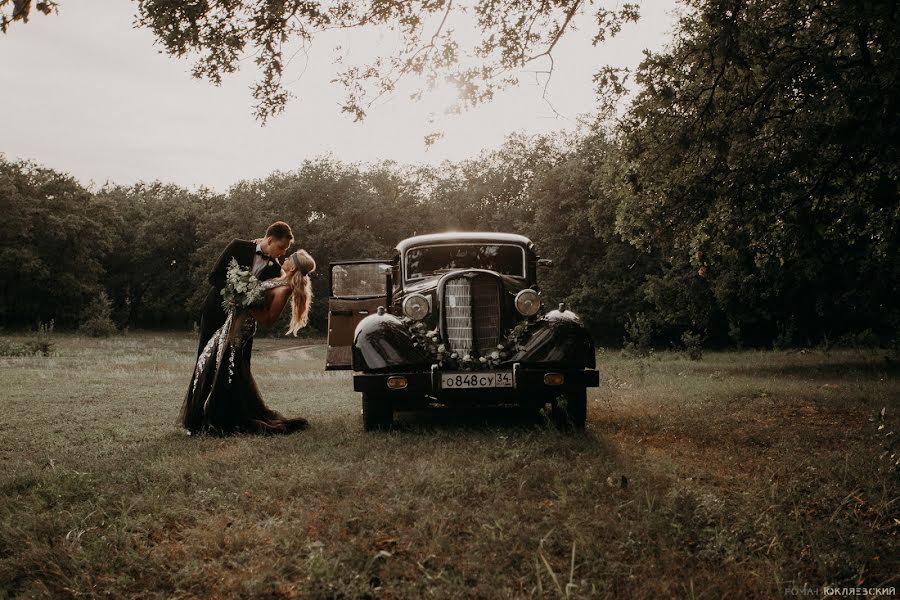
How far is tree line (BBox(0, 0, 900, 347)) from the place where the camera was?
742 cm

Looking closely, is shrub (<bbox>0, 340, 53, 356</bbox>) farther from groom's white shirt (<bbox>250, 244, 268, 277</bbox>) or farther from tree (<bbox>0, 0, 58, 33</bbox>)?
tree (<bbox>0, 0, 58, 33</bbox>)

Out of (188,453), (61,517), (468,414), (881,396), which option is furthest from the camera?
(881,396)

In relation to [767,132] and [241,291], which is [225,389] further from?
[767,132]

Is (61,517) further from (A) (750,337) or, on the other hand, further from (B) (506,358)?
(A) (750,337)

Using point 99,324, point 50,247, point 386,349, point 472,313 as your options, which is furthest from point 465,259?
point 50,247

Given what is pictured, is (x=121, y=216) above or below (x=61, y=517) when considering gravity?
above

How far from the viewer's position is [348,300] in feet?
31.9

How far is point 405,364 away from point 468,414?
167 cm

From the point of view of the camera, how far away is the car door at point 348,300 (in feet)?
31.5

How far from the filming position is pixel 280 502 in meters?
3.91

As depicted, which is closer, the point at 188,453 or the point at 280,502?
the point at 280,502

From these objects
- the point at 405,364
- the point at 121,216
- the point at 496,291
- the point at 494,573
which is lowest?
the point at 494,573

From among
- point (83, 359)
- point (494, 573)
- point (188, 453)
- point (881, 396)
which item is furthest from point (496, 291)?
point (83, 359)

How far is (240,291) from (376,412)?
1745 mm
